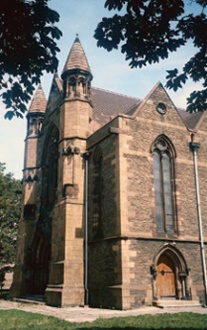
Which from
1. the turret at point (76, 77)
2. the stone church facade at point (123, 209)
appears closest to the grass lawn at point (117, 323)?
the stone church facade at point (123, 209)

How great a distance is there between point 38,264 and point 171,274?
30.8 feet

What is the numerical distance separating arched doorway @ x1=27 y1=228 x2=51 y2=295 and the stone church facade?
0.06 metres

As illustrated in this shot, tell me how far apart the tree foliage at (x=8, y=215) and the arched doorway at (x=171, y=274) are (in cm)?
1306

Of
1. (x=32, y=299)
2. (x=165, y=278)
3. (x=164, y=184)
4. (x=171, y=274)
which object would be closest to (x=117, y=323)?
(x=165, y=278)

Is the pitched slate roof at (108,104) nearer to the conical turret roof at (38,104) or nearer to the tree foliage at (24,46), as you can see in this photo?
the conical turret roof at (38,104)

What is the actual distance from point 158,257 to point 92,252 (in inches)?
135

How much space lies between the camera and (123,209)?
16.5 meters

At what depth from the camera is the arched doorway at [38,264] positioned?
22156 mm

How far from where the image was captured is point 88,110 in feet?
70.9

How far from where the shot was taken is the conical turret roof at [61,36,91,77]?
863 inches

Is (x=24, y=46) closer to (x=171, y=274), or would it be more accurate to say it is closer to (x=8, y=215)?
(x=171, y=274)

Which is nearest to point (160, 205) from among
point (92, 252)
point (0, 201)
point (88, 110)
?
point (92, 252)

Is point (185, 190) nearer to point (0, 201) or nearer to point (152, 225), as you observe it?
point (152, 225)

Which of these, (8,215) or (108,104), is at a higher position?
(108,104)
